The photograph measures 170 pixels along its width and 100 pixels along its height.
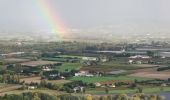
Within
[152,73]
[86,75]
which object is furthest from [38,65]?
[152,73]

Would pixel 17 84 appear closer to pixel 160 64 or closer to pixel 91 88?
pixel 91 88

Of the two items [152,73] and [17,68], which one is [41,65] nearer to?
[17,68]

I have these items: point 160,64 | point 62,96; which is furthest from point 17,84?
point 160,64

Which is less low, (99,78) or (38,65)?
(38,65)

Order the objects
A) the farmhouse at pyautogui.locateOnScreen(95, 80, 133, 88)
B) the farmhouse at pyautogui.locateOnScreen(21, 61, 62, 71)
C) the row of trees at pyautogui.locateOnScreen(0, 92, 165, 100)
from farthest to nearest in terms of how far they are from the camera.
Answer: the farmhouse at pyautogui.locateOnScreen(21, 61, 62, 71) < the farmhouse at pyautogui.locateOnScreen(95, 80, 133, 88) < the row of trees at pyautogui.locateOnScreen(0, 92, 165, 100)

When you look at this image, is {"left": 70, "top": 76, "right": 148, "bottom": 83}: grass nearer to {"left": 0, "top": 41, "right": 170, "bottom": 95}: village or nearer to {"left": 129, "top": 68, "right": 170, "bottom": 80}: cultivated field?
{"left": 0, "top": 41, "right": 170, "bottom": 95}: village

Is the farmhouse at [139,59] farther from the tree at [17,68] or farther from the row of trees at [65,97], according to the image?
the row of trees at [65,97]

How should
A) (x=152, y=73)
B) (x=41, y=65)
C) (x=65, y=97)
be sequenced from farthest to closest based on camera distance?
(x=41, y=65) < (x=152, y=73) < (x=65, y=97)

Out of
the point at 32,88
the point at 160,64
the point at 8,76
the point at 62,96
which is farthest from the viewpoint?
the point at 160,64

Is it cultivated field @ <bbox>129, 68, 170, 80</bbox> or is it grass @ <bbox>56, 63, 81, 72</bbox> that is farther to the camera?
grass @ <bbox>56, 63, 81, 72</bbox>

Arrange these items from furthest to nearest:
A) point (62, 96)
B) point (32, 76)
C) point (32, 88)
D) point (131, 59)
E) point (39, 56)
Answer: point (39, 56)
point (131, 59)
point (32, 76)
point (32, 88)
point (62, 96)

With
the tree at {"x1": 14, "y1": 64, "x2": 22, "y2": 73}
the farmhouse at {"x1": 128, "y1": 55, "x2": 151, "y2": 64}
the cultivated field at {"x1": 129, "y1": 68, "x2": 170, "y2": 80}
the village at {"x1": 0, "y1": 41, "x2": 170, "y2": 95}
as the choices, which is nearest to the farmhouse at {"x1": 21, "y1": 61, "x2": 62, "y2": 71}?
the village at {"x1": 0, "y1": 41, "x2": 170, "y2": 95}
